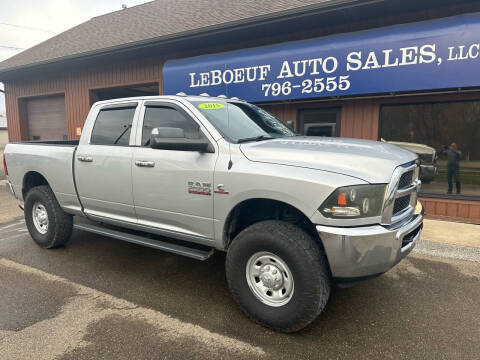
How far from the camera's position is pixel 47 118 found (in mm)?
13453

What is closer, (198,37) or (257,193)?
(257,193)

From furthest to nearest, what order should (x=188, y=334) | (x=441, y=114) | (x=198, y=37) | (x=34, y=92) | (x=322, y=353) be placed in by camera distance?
(x=34, y=92) < (x=198, y=37) < (x=441, y=114) < (x=188, y=334) < (x=322, y=353)

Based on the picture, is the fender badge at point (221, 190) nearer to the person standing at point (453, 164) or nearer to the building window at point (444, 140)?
the building window at point (444, 140)

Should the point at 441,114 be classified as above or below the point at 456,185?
above

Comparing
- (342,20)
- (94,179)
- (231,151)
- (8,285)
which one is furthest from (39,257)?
(342,20)

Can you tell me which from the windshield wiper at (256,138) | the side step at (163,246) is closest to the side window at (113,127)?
the side step at (163,246)

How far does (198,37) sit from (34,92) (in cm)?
843

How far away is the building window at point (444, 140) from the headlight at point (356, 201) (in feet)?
15.0

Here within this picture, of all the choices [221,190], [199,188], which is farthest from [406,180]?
[199,188]

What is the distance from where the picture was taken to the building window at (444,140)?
654 centimetres

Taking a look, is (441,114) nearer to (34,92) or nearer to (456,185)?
(456,185)

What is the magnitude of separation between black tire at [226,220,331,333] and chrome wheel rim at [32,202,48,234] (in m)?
3.29

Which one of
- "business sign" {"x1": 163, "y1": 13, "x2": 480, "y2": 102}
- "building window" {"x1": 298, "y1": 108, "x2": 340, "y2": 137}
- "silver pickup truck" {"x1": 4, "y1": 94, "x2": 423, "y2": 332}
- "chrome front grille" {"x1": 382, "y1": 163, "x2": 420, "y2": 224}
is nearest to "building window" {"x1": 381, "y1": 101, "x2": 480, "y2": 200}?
"business sign" {"x1": 163, "y1": 13, "x2": 480, "y2": 102}

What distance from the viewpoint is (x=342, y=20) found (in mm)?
7074
